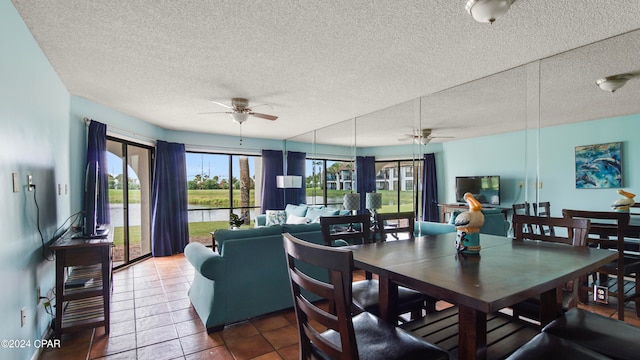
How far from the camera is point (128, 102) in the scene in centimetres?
393

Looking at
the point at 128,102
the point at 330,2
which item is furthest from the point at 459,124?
the point at 128,102

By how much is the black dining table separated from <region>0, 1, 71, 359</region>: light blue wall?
2054 mm

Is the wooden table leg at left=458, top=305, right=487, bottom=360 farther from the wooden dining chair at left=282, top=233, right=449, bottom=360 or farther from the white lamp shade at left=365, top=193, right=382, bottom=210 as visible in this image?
the white lamp shade at left=365, top=193, right=382, bottom=210

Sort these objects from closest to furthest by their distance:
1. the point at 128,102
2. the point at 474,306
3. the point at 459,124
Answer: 1. the point at 474,306
2. the point at 128,102
3. the point at 459,124

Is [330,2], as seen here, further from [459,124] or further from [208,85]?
[459,124]

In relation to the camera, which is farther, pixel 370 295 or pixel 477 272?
pixel 370 295

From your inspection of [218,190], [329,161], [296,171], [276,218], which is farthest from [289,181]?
[218,190]

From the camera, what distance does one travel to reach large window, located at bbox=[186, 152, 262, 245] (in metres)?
6.13

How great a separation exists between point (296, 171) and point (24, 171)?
5.19 m

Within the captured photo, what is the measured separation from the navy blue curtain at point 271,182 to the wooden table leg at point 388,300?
17.6 feet

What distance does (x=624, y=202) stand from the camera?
2.49m

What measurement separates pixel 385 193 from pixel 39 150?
4134 millimetres

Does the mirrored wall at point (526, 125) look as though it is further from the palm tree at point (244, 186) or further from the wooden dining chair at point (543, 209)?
the palm tree at point (244, 186)

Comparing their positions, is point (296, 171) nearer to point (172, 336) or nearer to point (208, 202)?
point (208, 202)
